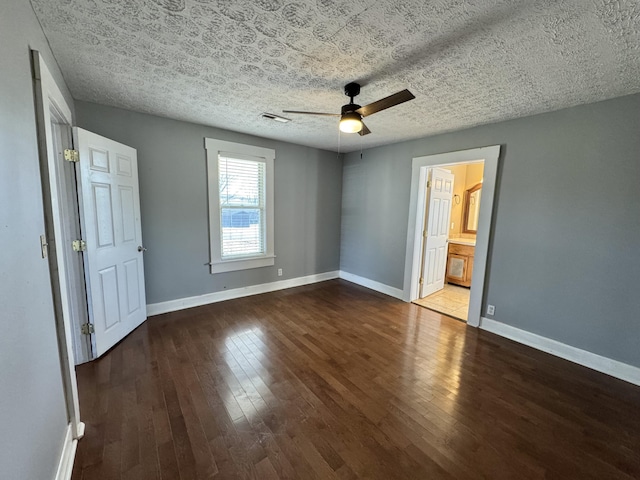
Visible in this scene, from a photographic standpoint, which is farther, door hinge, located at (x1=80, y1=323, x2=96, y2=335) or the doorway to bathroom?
the doorway to bathroom

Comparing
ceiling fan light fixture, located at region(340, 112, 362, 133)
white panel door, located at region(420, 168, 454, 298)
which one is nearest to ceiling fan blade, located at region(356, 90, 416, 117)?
ceiling fan light fixture, located at region(340, 112, 362, 133)

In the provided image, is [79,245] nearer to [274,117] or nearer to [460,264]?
[274,117]

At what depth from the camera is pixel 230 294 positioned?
391 centimetres

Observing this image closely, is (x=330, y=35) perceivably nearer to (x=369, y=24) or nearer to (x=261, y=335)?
(x=369, y=24)

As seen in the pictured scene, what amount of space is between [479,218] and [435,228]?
0.94 metres

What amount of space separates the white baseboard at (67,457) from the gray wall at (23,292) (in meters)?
0.06

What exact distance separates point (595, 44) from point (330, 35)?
5.27 ft

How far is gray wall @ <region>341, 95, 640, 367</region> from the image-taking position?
2230 mm

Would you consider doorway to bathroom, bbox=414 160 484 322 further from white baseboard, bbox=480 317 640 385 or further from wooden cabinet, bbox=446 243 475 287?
white baseboard, bbox=480 317 640 385

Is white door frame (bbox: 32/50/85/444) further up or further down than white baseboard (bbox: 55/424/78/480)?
further up

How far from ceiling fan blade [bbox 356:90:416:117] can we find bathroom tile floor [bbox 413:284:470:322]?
9.47ft

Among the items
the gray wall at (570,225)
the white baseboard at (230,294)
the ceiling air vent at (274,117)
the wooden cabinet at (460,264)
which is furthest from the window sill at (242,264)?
the wooden cabinet at (460,264)

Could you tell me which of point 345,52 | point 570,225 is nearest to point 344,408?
point 345,52

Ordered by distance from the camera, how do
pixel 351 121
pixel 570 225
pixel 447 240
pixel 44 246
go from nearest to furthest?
pixel 44 246
pixel 351 121
pixel 570 225
pixel 447 240
